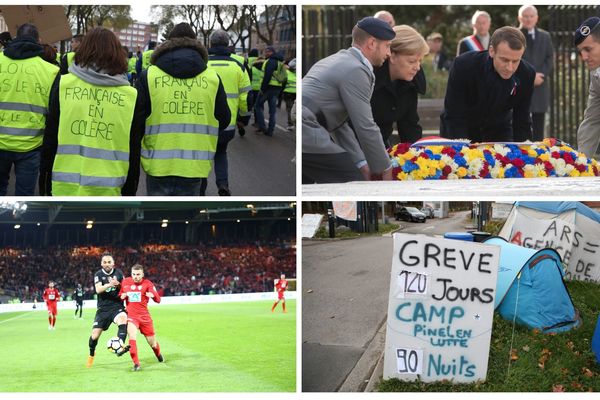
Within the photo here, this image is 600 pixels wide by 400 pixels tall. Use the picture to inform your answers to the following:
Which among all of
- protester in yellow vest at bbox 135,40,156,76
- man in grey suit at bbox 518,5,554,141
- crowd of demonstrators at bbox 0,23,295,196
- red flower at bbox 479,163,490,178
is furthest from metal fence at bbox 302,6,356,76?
red flower at bbox 479,163,490,178

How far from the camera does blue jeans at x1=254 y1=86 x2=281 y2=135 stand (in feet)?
17.8

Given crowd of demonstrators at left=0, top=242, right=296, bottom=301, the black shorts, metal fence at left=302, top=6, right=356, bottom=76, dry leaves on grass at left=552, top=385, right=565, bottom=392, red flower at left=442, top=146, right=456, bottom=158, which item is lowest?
dry leaves on grass at left=552, top=385, right=565, bottom=392

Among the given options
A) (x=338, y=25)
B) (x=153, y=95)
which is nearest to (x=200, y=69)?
(x=153, y=95)

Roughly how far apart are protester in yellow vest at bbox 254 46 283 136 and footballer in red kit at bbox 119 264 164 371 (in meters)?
1.20

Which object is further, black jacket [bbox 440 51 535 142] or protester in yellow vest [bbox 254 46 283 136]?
protester in yellow vest [bbox 254 46 283 136]

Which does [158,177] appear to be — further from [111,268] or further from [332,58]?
[332,58]

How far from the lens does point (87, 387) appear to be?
4.77 m

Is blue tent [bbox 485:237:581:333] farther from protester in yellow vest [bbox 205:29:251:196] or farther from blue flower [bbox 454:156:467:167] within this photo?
protester in yellow vest [bbox 205:29:251:196]

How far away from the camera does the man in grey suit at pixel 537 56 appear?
7496mm

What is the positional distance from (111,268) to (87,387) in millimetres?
710

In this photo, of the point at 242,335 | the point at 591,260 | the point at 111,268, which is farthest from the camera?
the point at 591,260

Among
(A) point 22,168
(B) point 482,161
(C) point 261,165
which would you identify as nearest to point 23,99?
(A) point 22,168
